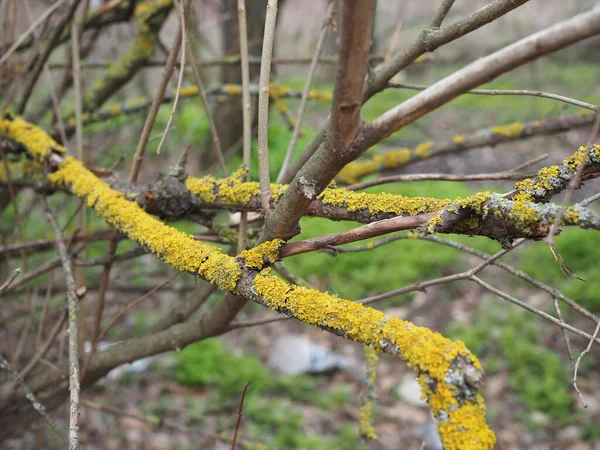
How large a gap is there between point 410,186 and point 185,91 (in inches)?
136

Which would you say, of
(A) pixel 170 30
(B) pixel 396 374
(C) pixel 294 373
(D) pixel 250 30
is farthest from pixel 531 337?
(A) pixel 170 30

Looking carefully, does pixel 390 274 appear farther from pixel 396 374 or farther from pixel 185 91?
pixel 185 91

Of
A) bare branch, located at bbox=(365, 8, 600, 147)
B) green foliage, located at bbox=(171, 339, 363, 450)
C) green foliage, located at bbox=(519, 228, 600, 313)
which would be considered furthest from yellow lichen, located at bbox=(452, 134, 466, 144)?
green foliage, located at bbox=(519, 228, 600, 313)

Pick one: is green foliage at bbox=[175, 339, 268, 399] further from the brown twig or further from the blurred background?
the brown twig

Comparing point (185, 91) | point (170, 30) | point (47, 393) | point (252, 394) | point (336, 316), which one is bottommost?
point (336, 316)

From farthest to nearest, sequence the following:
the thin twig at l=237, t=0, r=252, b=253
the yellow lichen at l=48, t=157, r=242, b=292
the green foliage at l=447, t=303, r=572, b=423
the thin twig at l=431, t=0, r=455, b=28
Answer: the green foliage at l=447, t=303, r=572, b=423, the thin twig at l=237, t=0, r=252, b=253, the thin twig at l=431, t=0, r=455, b=28, the yellow lichen at l=48, t=157, r=242, b=292

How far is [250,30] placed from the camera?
3.54 meters

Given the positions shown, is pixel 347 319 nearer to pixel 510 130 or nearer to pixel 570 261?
pixel 510 130

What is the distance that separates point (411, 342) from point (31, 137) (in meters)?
1.62

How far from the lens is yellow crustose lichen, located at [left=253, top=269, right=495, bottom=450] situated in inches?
26.0

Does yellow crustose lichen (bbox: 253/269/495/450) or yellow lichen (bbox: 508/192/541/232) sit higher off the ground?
yellow lichen (bbox: 508/192/541/232)

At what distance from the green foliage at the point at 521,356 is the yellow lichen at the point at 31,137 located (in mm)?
3250

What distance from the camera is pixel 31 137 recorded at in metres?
1.77

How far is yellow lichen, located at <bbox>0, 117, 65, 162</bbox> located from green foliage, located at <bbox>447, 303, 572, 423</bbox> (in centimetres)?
325
